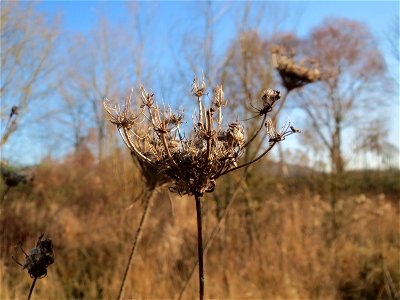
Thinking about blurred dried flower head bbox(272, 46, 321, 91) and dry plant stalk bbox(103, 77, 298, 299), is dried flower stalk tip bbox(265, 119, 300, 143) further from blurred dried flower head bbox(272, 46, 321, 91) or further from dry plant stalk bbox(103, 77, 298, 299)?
blurred dried flower head bbox(272, 46, 321, 91)

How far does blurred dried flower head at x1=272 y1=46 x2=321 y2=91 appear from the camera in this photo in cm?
413

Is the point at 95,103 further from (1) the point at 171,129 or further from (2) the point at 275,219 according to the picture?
(1) the point at 171,129

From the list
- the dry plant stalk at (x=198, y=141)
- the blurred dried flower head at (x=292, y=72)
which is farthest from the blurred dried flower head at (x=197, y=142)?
the blurred dried flower head at (x=292, y=72)

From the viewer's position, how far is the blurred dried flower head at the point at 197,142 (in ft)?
5.04

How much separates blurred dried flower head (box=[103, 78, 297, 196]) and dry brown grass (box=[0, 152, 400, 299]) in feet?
12.2

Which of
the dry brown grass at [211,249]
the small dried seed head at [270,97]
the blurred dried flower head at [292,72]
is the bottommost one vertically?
the dry brown grass at [211,249]

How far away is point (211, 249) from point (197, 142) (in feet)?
23.0

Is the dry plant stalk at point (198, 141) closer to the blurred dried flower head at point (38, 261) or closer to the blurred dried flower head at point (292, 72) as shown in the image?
the blurred dried flower head at point (38, 261)

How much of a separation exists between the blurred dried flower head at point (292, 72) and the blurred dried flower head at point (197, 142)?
265 centimetres

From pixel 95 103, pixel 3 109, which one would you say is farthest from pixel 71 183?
pixel 3 109

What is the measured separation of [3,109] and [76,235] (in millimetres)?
3455

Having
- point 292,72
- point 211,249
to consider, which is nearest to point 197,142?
point 292,72

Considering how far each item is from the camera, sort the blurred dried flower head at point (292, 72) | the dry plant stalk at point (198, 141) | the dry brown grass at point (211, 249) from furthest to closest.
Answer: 1. the dry brown grass at point (211, 249)
2. the blurred dried flower head at point (292, 72)
3. the dry plant stalk at point (198, 141)

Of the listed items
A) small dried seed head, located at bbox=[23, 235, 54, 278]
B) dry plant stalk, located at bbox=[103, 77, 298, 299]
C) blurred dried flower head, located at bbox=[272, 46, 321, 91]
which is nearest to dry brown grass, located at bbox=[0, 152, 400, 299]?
blurred dried flower head, located at bbox=[272, 46, 321, 91]
